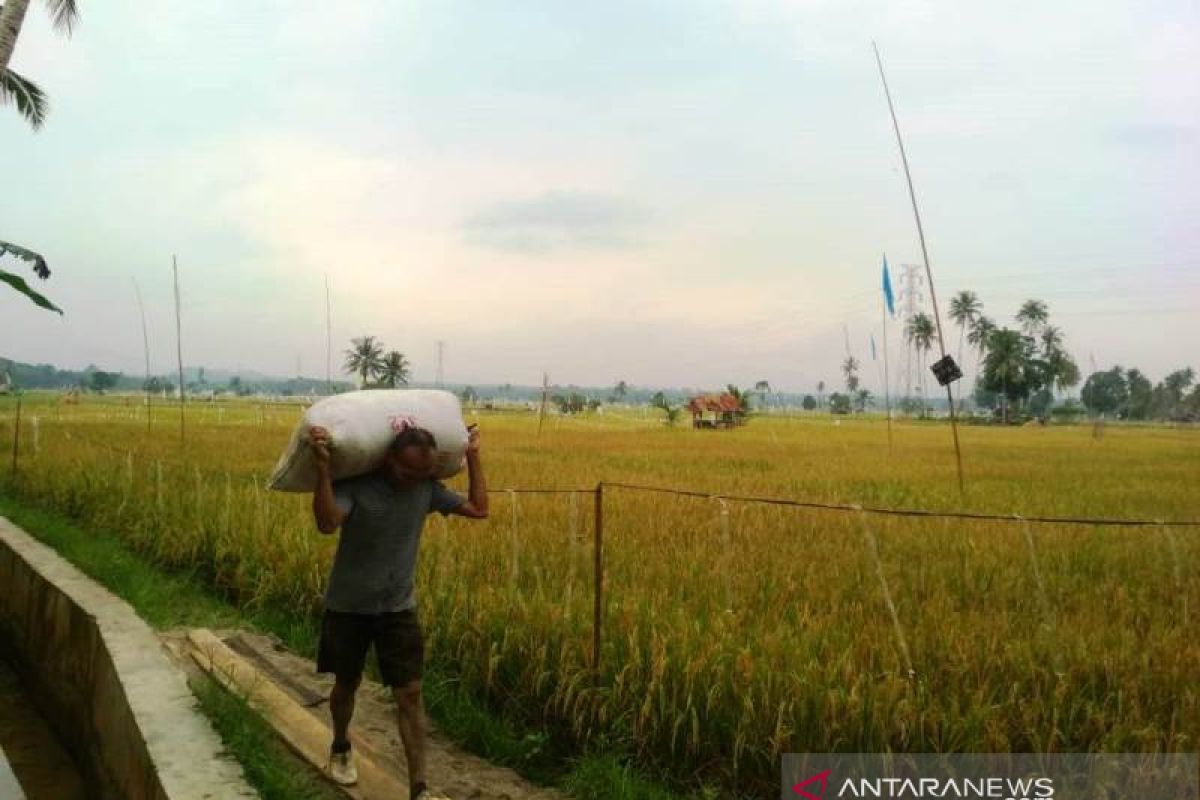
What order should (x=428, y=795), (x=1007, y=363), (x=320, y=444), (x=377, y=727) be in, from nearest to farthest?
(x=320, y=444)
(x=428, y=795)
(x=377, y=727)
(x=1007, y=363)

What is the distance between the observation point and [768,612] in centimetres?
418

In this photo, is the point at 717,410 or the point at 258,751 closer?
the point at 258,751

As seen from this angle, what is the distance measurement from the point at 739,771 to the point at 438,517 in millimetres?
4253

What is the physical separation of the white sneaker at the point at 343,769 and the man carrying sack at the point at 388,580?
316 mm

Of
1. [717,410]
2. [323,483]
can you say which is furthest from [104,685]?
[717,410]

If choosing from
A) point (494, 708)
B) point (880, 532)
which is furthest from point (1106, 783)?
point (880, 532)

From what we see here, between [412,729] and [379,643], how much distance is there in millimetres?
306

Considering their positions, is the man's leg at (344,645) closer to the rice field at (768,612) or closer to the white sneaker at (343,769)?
the white sneaker at (343,769)

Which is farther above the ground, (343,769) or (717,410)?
(717,410)

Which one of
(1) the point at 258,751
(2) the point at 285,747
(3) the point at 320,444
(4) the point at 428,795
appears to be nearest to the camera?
(3) the point at 320,444

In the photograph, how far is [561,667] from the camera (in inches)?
141

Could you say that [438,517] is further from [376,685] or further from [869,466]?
[869,466]

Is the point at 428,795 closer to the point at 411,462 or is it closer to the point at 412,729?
the point at 412,729

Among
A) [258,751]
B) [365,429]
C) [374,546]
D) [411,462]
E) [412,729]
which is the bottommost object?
[258,751]
